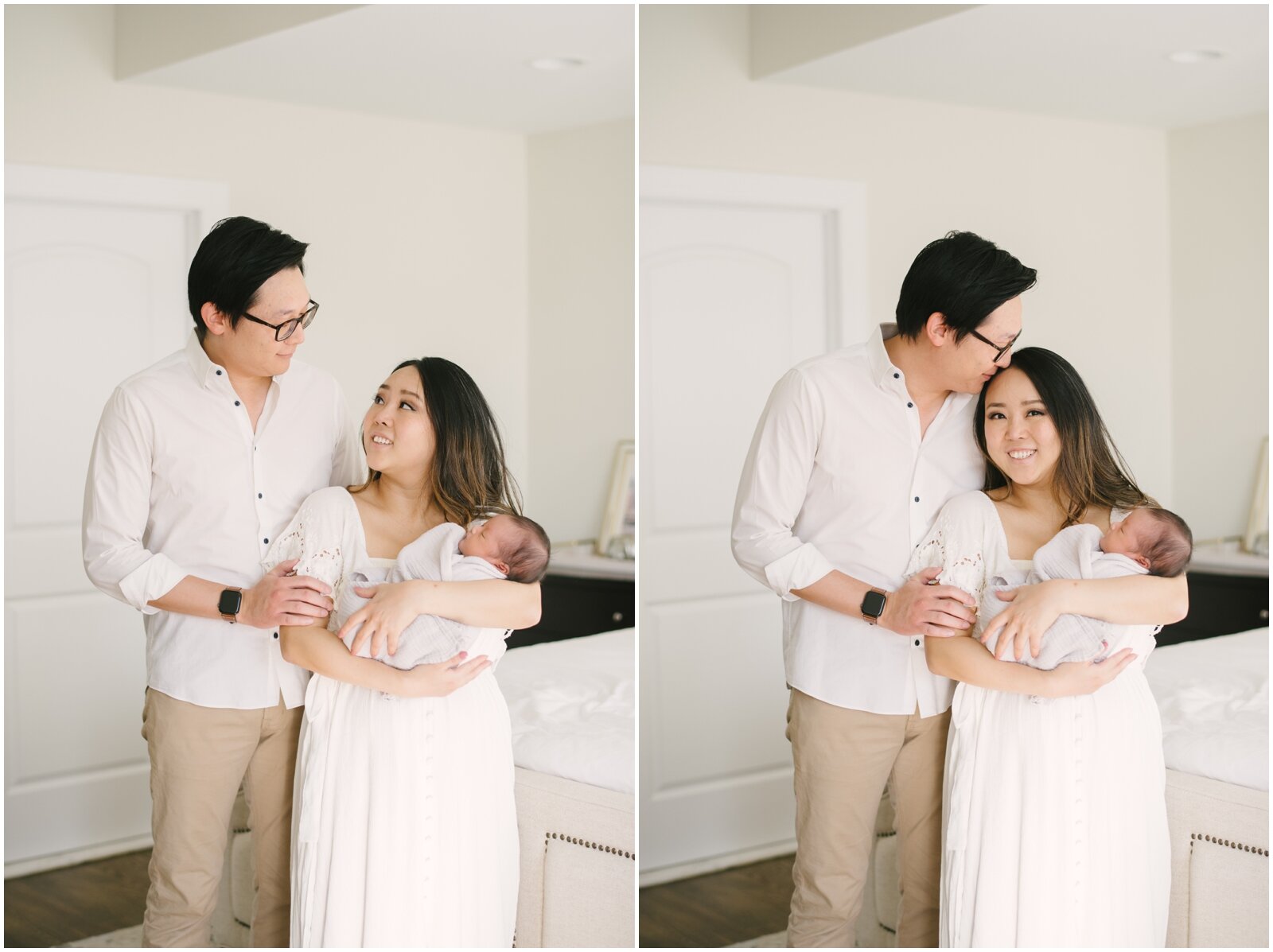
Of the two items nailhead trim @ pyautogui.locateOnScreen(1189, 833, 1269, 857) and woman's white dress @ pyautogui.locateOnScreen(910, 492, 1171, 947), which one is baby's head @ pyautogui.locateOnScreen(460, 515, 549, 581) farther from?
nailhead trim @ pyautogui.locateOnScreen(1189, 833, 1269, 857)

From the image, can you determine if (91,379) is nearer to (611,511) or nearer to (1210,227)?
(611,511)

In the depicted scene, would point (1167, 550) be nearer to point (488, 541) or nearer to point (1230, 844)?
A: point (1230, 844)

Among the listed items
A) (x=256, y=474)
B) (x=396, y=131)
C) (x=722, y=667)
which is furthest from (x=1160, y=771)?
(x=396, y=131)

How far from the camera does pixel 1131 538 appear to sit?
2000mm

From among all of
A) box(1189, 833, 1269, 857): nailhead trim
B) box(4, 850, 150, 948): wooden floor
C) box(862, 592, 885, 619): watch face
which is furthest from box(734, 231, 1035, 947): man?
box(4, 850, 150, 948): wooden floor

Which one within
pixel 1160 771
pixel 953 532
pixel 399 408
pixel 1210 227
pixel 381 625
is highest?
pixel 1210 227

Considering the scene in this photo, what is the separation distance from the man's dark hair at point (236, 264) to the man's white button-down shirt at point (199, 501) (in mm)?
97

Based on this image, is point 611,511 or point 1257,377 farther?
point 1257,377

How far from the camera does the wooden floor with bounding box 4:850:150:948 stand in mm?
2371

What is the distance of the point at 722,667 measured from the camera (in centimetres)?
269

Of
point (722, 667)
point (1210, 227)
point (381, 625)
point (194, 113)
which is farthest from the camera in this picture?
point (722, 667)

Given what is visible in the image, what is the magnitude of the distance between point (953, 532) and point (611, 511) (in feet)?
2.27

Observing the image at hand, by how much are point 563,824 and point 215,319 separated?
1138 mm

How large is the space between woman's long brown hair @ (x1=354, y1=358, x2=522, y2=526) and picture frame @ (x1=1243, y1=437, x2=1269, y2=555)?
160 cm
